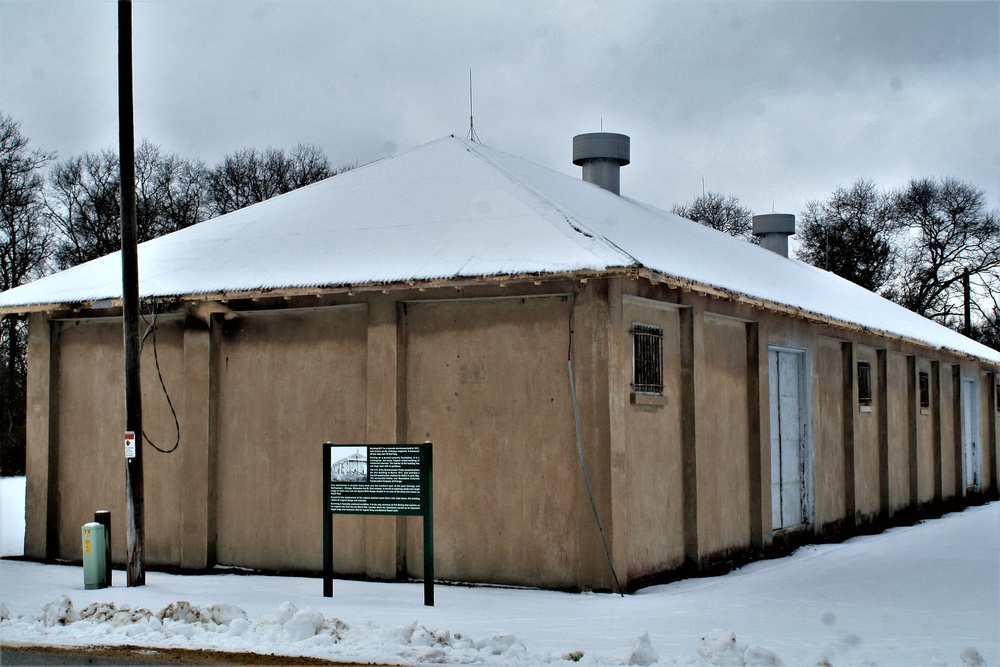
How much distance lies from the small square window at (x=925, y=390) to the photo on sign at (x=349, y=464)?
54.9 feet

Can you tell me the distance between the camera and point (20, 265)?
1560 inches

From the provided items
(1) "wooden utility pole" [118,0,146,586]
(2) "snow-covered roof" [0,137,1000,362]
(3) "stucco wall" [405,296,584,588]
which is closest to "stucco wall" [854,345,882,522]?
(2) "snow-covered roof" [0,137,1000,362]

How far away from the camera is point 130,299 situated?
12.1 meters

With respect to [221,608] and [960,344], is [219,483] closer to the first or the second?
[221,608]

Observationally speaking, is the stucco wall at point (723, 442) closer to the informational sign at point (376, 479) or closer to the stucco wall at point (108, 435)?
the informational sign at point (376, 479)

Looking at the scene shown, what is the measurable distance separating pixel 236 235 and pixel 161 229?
33.2 meters

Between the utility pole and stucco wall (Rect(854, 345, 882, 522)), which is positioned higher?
the utility pole

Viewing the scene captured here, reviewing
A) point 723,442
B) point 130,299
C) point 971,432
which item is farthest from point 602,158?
point 971,432

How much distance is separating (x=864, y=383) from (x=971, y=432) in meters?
10.2

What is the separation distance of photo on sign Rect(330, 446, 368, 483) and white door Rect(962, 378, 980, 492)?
2064 centimetres

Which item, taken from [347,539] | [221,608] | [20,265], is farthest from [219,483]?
[20,265]

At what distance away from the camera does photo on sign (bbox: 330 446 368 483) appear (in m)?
11.2

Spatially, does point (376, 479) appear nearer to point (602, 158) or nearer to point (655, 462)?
point (655, 462)

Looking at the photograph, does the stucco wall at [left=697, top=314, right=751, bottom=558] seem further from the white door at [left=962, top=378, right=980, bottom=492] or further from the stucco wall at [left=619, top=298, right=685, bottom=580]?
the white door at [left=962, top=378, right=980, bottom=492]
